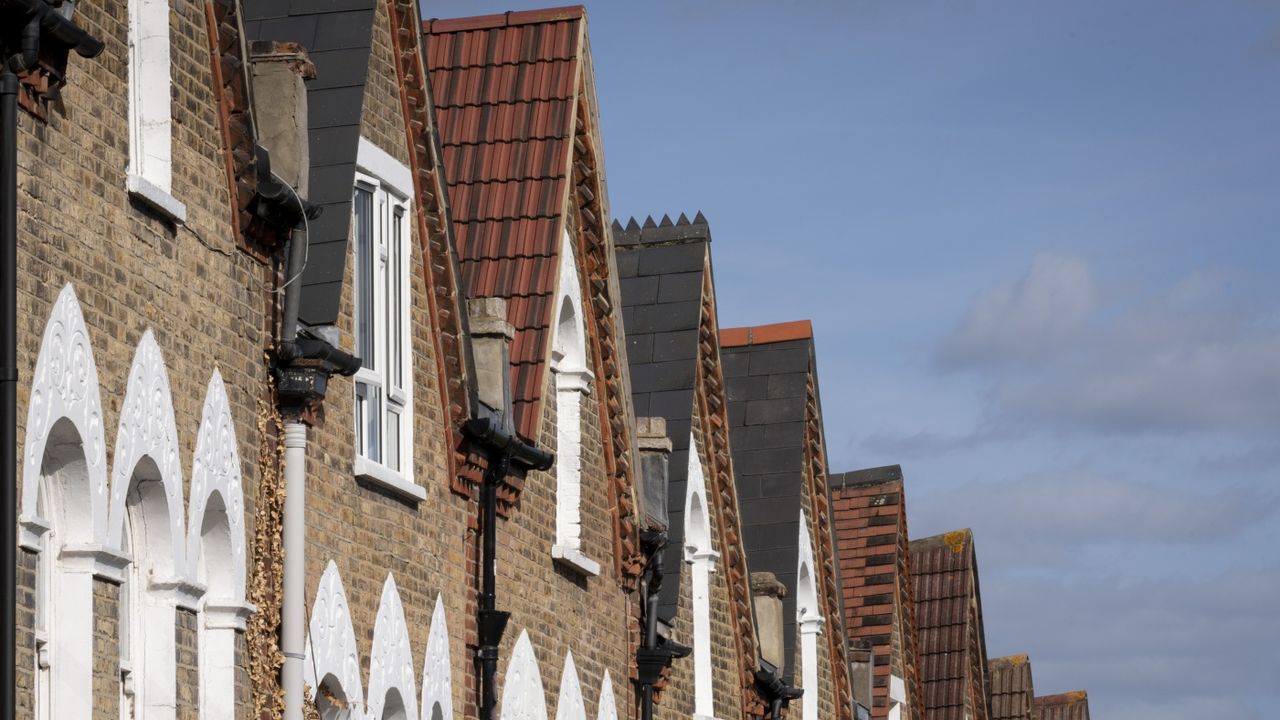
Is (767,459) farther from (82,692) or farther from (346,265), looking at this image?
(82,692)

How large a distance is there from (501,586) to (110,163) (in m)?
6.42

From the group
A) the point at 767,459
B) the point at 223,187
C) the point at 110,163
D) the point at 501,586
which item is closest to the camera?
the point at 110,163

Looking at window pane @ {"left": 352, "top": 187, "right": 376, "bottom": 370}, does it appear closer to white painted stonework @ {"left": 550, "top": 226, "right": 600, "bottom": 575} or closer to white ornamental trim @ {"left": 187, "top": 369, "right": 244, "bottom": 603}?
white ornamental trim @ {"left": 187, "top": 369, "right": 244, "bottom": 603}

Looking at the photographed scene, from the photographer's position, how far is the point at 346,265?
14.8 m

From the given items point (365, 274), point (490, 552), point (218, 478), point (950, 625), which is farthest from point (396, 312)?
point (950, 625)

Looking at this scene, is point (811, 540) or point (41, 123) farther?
point (811, 540)

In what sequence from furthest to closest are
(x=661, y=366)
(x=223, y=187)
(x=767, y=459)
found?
(x=767, y=459), (x=661, y=366), (x=223, y=187)

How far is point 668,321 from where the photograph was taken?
23.8 meters

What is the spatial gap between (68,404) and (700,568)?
1312 cm

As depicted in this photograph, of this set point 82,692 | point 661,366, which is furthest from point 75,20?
point 661,366

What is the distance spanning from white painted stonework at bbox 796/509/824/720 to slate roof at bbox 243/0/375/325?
12772 millimetres

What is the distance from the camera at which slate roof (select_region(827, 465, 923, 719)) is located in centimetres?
3192

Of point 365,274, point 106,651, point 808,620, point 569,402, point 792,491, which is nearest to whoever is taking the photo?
point 106,651

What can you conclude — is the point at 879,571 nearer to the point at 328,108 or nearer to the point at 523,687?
the point at 523,687
